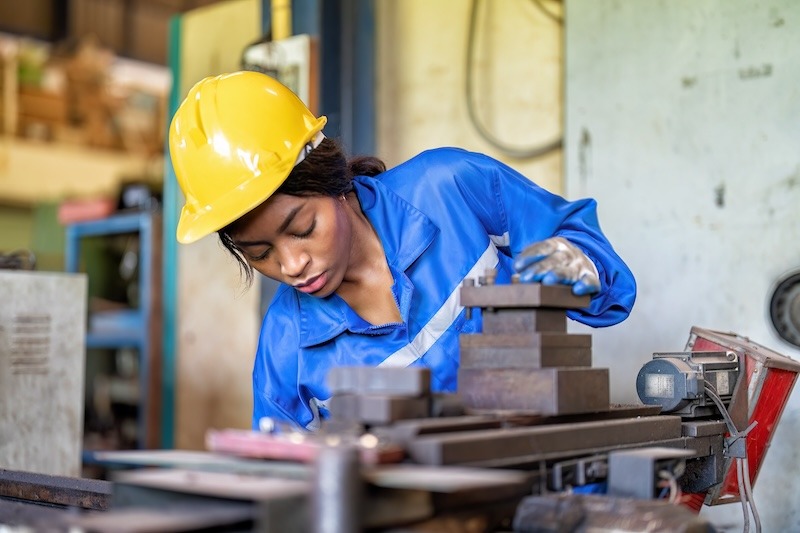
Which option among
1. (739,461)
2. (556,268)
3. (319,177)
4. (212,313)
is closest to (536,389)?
(556,268)

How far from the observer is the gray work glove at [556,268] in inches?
48.8

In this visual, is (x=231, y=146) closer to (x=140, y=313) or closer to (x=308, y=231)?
(x=308, y=231)

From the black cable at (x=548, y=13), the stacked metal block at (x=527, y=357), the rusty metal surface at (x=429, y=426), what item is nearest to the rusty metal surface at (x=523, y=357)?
the stacked metal block at (x=527, y=357)

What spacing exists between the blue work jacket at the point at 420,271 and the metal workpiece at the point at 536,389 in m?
0.37

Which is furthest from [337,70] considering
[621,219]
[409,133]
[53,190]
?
[53,190]

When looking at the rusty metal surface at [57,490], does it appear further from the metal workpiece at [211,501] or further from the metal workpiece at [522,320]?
the metal workpiece at [522,320]

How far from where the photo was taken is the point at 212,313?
3422 mm

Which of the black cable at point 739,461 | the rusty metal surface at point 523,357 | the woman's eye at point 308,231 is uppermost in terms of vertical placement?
the woman's eye at point 308,231

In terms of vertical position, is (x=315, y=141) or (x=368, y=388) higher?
(x=315, y=141)

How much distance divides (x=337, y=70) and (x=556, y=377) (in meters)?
2.04

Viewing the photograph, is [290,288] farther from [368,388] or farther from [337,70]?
[337,70]

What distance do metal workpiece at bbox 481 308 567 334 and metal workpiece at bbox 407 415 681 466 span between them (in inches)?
5.1

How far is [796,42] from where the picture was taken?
216 cm

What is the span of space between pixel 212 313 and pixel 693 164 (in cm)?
181
